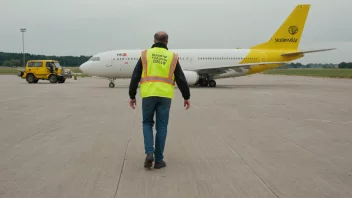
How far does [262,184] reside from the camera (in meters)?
4.29

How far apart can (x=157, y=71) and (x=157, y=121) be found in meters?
0.67

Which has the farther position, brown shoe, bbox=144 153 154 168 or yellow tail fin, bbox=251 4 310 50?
yellow tail fin, bbox=251 4 310 50

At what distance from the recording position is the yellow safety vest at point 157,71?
16.8 ft

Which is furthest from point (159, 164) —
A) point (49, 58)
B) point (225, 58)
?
point (49, 58)

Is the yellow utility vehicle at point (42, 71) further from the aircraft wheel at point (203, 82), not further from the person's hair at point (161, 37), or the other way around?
the person's hair at point (161, 37)

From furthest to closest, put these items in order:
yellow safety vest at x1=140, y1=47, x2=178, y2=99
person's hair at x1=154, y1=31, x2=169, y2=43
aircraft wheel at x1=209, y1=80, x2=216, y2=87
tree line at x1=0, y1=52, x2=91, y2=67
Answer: tree line at x1=0, y1=52, x2=91, y2=67, aircraft wheel at x1=209, y1=80, x2=216, y2=87, person's hair at x1=154, y1=31, x2=169, y2=43, yellow safety vest at x1=140, y1=47, x2=178, y2=99

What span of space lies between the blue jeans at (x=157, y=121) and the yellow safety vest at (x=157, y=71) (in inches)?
→ 3.7

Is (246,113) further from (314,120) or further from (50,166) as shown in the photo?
(50,166)

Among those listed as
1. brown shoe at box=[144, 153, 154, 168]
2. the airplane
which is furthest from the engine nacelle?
brown shoe at box=[144, 153, 154, 168]

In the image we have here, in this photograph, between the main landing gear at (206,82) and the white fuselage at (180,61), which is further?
the main landing gear at (206,82)

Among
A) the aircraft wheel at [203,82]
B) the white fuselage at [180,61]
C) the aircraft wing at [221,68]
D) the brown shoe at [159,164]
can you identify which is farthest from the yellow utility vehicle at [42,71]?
the brown shoe at [159,164]

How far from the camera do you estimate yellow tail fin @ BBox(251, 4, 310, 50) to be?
27.8m

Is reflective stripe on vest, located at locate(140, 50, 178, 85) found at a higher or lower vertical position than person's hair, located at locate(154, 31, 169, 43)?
lower

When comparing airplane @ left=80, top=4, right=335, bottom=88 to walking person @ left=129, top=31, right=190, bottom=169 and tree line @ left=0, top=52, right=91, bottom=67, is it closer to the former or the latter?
walking person @ left=129, top=31, right=190, bottom=169
